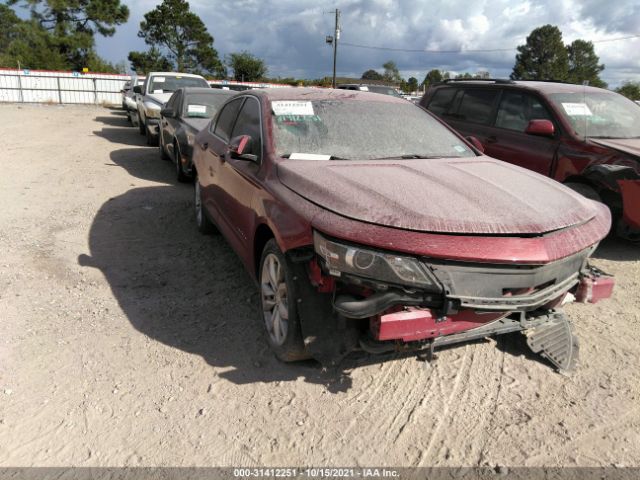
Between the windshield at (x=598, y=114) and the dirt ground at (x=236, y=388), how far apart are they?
6.21 ft

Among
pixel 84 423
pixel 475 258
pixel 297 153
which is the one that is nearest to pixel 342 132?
pixel 297 153

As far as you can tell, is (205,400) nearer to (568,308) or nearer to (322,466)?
(322,466)

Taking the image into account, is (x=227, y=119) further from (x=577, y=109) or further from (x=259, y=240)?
(x=577, y=109)

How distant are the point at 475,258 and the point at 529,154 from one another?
13.7 ft

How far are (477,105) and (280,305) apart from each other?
16.9 ft

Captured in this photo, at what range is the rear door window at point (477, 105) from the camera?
689cm

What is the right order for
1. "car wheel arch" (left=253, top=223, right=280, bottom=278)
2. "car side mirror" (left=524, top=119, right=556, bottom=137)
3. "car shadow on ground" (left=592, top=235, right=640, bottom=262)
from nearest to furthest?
"car wheel arch" (left=253, top=223, right=280, bottom=278) < "car shadow on ground" (left=592, top=235, right=640, bottom=262) < "car side mirror" (left=524, top=119, right=556, bottom=137)

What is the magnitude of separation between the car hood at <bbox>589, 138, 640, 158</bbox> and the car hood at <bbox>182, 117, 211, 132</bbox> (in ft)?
17.6

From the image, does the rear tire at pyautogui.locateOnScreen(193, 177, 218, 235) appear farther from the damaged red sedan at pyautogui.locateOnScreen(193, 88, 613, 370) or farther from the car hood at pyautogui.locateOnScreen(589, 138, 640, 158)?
the car hood at pyautogui.locateOnScreen(589, 138, 640, 158)

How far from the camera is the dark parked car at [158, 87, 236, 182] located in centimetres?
793

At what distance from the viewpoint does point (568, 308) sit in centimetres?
410

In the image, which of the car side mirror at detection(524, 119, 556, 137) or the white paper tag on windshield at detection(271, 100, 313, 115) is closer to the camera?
the white paper tag on windshield at detection(271, 100, 313, 115)

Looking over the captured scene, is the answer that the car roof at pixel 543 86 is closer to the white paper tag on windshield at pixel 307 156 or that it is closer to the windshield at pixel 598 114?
the windshield at pixel 598 114

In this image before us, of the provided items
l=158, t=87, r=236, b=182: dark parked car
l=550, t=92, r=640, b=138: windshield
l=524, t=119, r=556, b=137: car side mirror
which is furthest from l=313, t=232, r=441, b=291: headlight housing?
l=158, t=87, r=236, b=182: dark parked car
